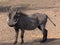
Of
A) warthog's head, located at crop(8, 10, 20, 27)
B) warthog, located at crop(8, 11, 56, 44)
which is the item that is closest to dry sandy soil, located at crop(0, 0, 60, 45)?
warthog, located at crop(8, 11, 56, 44)

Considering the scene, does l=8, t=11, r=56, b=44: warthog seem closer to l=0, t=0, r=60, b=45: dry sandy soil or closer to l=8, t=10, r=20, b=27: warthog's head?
l=8, t=10, r=20, b=27: warthog's head

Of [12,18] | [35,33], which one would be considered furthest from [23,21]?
[35,33]

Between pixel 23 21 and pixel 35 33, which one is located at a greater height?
pixel 23 21

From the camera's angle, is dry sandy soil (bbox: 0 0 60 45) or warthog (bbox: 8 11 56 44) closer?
warthog (bbox: 8 11 56 44)

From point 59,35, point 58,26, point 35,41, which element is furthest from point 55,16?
point 35,41

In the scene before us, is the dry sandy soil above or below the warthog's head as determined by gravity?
below

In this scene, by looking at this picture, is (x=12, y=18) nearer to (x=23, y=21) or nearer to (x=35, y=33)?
(x=23, y=21)

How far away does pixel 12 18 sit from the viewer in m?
9.62

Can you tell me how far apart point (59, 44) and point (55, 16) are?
24.0ft

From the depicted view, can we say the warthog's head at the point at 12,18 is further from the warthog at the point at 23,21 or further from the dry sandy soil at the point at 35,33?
the dry sandy soil at the point at 35,33

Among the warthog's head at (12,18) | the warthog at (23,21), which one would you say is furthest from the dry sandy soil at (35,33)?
the warthog's head at (12,18)

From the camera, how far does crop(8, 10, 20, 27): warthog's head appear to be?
9520 millimetres

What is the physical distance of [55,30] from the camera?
13.8 meters

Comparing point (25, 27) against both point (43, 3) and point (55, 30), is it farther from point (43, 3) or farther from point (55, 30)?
point (43, 3)
